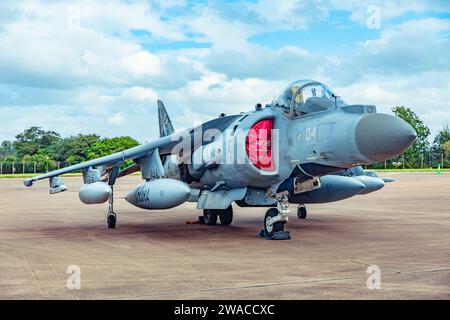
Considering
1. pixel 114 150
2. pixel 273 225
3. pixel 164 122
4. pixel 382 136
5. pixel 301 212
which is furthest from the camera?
pixel 114 150

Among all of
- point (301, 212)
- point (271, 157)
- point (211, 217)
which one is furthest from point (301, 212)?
point (271, 157)

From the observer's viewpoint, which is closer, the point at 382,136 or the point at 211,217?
→ the point at 382,136

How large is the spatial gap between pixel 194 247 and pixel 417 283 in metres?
4.86

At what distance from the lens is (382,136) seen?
880 centimetres

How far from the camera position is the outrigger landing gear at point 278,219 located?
444 inches

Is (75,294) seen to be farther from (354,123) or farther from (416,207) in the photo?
(416,207)

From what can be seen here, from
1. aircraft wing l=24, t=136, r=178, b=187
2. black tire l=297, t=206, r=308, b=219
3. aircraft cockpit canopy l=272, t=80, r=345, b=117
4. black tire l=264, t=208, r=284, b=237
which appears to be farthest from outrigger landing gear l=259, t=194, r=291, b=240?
black tire l=297, t=206, r=308, b=219

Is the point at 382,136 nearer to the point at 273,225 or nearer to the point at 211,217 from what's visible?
the point at 273,225

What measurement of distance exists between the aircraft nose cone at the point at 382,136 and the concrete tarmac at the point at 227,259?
66.8 inches

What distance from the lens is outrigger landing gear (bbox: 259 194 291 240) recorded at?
37.0 ft

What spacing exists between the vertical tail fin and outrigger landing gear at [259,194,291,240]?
23.5 ft

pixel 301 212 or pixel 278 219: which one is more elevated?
pixel 278 219

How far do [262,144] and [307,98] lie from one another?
1.34 meters

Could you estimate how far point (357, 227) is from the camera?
14141mm
